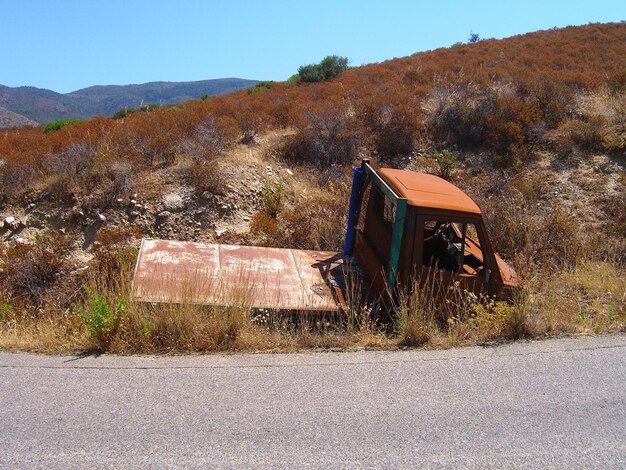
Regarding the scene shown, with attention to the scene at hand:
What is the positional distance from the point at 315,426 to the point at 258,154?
9227mm

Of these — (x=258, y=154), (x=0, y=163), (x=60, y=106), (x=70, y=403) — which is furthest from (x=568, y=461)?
(x=60, y=106)

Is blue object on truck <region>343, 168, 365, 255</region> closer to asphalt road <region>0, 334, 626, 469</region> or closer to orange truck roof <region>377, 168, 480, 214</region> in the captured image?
orange truck roof <region>377, 168, 480, 214</region>

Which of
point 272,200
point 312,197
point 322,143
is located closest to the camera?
point 272,200

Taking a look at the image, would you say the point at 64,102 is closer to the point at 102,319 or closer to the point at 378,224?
the point at 378,224

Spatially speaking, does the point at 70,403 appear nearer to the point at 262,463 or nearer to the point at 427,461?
the point at 262,463

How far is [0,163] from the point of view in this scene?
10.6m

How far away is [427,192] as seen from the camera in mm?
5637

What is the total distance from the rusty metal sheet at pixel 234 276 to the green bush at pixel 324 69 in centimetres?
1706

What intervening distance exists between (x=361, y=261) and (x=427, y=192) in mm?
1357

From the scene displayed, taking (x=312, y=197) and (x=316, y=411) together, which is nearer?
(x=316, y=411)

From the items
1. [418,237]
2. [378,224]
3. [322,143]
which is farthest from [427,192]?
[322,143]

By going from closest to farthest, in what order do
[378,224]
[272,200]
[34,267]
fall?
[378,224]
[34,267]
[272,200]

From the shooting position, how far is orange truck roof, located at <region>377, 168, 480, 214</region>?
529cm

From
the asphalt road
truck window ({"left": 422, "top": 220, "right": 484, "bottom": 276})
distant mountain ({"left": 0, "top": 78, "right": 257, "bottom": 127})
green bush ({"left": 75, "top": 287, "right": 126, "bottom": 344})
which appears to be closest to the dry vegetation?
green bush ({"left": 75, "top": 287, "right": 126, "bottom": 344})
